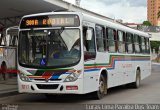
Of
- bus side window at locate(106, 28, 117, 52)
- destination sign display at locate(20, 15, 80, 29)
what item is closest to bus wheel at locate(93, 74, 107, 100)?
bus side window at locate(106, 28, 117, 52)

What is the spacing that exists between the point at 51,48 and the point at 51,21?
2.88 feet

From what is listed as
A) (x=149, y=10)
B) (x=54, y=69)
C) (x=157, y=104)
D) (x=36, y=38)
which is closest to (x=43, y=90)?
(x=54, y=69)

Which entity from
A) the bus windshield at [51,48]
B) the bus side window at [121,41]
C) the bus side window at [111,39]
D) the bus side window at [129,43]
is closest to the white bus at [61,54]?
the bus windshield at [51,48]

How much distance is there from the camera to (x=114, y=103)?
1249cm

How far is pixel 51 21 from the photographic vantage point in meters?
12.5

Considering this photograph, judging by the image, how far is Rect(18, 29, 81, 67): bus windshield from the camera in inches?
474

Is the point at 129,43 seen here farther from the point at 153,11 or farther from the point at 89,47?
the point at 153,11

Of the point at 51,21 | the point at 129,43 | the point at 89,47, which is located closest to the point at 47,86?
the point at 89,47

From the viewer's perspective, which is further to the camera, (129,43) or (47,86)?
(129,43)

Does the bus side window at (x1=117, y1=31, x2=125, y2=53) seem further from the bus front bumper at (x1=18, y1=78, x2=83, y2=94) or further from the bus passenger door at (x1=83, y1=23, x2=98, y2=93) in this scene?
the bus front bumper at (x1=18, y1=78, x2=83, y2=94)

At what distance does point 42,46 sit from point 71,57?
104 centimetres

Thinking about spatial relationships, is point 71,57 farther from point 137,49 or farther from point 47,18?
point 137,49

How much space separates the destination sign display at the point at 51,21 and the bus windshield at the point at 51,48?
19cm

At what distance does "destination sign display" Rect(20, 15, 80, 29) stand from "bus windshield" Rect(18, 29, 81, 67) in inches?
7.4
